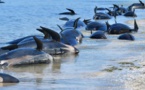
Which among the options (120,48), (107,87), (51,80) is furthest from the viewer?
(120,48)

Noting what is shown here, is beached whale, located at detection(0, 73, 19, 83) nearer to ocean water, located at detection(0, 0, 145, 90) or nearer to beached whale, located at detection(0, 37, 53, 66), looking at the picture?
ocean water, located at detection(0, 0, 145, 90)

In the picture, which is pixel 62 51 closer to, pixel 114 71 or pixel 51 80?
pixel 114 71

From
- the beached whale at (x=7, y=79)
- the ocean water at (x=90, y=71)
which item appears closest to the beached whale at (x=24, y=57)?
the ocean water at (x=90, y=71)

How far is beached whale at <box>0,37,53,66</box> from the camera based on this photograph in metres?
12.9

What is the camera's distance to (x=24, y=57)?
13.2 meters

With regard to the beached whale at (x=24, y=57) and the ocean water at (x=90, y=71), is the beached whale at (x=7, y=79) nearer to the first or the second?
the ocean water at (x=90, y=71)

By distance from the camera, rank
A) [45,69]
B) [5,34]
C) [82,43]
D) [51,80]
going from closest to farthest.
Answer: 1. [51,80]
2. [45,69]
3. [82,43]
4. [5,34]

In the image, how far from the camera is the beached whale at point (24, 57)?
506 inches

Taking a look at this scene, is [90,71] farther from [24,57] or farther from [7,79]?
[7,79]

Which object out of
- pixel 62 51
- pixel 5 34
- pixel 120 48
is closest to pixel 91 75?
pixel 62 51

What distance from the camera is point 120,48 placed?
17344 mm

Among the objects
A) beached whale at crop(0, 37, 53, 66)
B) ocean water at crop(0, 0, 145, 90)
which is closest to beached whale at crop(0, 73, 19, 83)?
ocean water at crop(0, 0, 145, 90)

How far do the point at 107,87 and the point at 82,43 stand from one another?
8.78 m

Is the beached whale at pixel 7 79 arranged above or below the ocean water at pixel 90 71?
above
